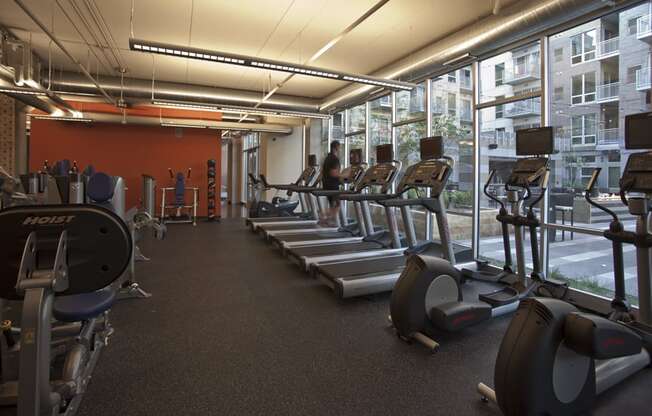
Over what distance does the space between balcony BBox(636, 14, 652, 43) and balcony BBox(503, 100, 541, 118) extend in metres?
1.04

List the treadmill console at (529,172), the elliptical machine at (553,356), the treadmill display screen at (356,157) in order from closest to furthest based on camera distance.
→ the elliptical machine at (553,356)
the treadmill console at (529,172)
the treadmill display screen at (356,157)

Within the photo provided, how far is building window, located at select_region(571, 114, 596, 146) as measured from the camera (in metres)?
3.93

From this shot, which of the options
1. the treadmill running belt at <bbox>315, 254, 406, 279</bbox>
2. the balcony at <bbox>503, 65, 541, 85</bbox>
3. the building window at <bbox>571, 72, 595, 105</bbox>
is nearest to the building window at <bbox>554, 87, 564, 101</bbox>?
the building window at <bbox>571, 72, 595, 105</bbox>

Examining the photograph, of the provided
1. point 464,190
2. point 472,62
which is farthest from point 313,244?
point 472,62

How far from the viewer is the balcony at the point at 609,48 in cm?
371

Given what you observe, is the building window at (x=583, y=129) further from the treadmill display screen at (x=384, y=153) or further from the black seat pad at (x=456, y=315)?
the black seat pad at (x=456, y=315)

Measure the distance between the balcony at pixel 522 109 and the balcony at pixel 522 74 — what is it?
0.27 m

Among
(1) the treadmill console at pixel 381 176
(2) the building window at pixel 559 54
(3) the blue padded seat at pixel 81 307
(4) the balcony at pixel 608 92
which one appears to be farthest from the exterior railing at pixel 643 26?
(3) the blue padded seat at pixel 81 307

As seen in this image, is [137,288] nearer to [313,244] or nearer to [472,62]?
[313,244]

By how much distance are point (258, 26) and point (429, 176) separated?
3.43 meters

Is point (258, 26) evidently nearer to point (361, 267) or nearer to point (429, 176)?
point (429, 176)

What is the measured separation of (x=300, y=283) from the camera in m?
4.34

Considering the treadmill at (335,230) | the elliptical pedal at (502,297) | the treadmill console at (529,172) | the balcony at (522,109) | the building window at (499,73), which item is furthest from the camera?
the treadmill at (335,230)

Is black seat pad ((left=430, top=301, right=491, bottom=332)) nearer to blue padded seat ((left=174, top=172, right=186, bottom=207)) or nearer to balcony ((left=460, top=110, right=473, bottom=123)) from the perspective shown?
balcony ((left=460, top=110, right=473, bottom=123))
